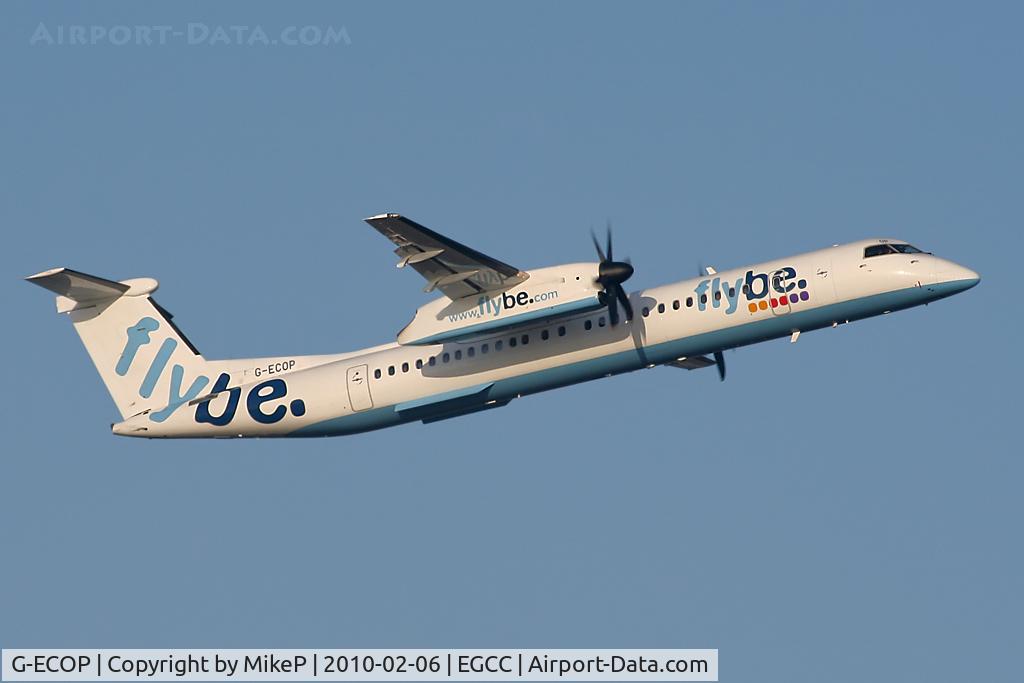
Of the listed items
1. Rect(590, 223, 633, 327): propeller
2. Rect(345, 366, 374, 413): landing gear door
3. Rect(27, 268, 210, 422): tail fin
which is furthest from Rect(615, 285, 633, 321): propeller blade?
Rect(27, 268, 210, 422): tail fin

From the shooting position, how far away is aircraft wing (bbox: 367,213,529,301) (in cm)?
3375

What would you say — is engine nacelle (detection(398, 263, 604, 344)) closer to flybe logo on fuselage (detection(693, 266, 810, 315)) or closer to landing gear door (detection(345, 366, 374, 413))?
landing gear door (detection(345, 366, 374, 413))

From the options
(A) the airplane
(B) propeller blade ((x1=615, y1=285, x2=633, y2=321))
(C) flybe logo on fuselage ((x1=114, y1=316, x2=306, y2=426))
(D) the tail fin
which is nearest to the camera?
→ (A) the airplane

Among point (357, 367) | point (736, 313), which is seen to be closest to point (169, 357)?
point (357, 367)

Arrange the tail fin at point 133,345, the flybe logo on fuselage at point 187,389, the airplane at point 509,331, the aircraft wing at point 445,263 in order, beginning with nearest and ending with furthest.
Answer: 1. the aircraft wing at point 445,263
2. the airplane at point 509,331
3. the flybe logo on fuselage at point 187,389
4. the tail fin at point 133,345

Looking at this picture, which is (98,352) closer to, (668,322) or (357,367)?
(357,367)

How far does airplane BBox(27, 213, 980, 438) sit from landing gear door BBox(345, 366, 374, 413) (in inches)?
0.9

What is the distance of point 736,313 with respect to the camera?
34969 millimetres

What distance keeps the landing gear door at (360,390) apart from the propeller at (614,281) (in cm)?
591

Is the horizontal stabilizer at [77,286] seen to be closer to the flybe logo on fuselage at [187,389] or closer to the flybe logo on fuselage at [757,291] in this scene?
the flybe logo on fuselage at [187,389]

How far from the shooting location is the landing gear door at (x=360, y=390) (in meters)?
37.2

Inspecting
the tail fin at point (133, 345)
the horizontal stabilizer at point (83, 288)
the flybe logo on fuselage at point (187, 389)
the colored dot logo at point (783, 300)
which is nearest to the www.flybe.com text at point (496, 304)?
the colored dot logo at point (783, 300)

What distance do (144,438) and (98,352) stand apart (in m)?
2.57

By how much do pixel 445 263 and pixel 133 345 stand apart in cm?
920
